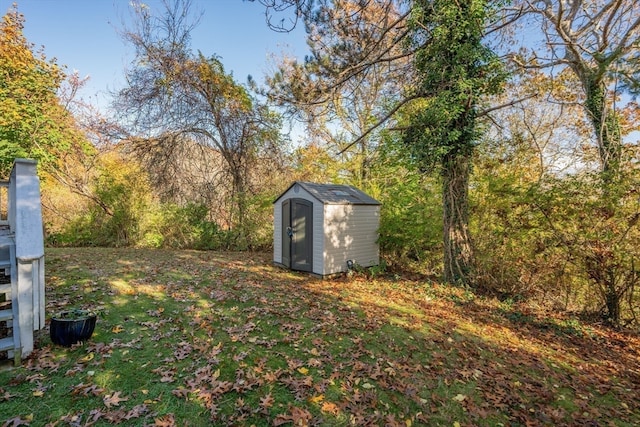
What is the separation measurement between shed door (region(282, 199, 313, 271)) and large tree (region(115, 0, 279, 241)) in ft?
13.8

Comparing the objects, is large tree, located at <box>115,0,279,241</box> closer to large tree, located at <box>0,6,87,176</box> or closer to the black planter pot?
large tree, located at <box>0,6,87,176</box>

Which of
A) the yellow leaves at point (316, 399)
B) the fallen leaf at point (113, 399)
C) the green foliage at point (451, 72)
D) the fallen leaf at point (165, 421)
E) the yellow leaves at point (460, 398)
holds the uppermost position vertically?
the green foliage at point (451, 72)

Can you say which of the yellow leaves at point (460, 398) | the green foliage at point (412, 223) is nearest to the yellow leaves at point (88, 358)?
the yellow leaves at point (460, 398)

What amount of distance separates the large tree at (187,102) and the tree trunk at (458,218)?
7627 mm

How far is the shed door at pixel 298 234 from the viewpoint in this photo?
7.61m

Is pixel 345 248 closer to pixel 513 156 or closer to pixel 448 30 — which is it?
pixel 513 156

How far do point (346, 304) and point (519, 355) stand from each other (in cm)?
253

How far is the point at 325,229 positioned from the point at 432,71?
4110 mm

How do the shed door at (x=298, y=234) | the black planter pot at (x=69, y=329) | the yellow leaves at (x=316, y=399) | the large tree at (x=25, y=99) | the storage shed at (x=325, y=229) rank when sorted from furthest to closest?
the large tree at (x=25, y=99)
the shed door at (x=298, y=234)
the storage shed at (x=325, y=229)
the black planter pot at (x=69, y=329)
the yellow leaves at (x=316, y=399)

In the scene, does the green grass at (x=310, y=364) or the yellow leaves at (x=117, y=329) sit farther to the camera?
the yellow leaves at (x=117, y=329)

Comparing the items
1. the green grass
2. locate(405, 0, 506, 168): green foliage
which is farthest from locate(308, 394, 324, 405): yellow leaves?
locate(405, 0, 506, 168): green foliage

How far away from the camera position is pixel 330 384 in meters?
2.94

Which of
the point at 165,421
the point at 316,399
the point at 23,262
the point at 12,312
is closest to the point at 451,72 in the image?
the point at 316,399

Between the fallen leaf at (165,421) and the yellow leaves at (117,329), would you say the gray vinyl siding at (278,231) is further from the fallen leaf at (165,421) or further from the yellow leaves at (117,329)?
the fallen leaf at (165,421)
